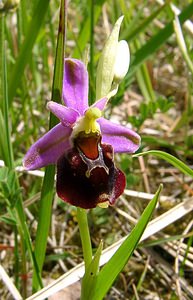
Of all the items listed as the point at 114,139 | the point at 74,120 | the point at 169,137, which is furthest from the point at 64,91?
the point at 169,137

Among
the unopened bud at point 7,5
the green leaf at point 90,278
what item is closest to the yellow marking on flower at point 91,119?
the green leaf at point 90,278

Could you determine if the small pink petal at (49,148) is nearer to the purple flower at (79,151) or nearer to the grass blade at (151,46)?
the purple flower at (79,151)

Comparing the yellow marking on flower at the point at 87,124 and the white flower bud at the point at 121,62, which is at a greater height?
the white flower bud at the point at 121,62

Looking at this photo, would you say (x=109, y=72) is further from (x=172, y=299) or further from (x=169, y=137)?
(x=169, y=137)

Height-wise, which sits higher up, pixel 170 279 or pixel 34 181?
pixel 34 181

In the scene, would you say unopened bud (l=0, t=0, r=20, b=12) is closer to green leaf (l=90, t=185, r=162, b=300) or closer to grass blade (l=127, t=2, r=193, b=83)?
grass blade (l=127, t=2, r=193, b=83)

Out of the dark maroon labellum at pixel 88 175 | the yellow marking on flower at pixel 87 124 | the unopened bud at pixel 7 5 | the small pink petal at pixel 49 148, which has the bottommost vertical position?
the dark maroon labellum at pixel 88 175

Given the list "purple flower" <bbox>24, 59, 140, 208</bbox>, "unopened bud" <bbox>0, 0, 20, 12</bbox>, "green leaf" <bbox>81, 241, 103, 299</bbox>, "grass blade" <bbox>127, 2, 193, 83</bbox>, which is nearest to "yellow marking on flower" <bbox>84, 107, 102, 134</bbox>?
"purple flower" <bbox>24, 59, 140, 208</bbox>
